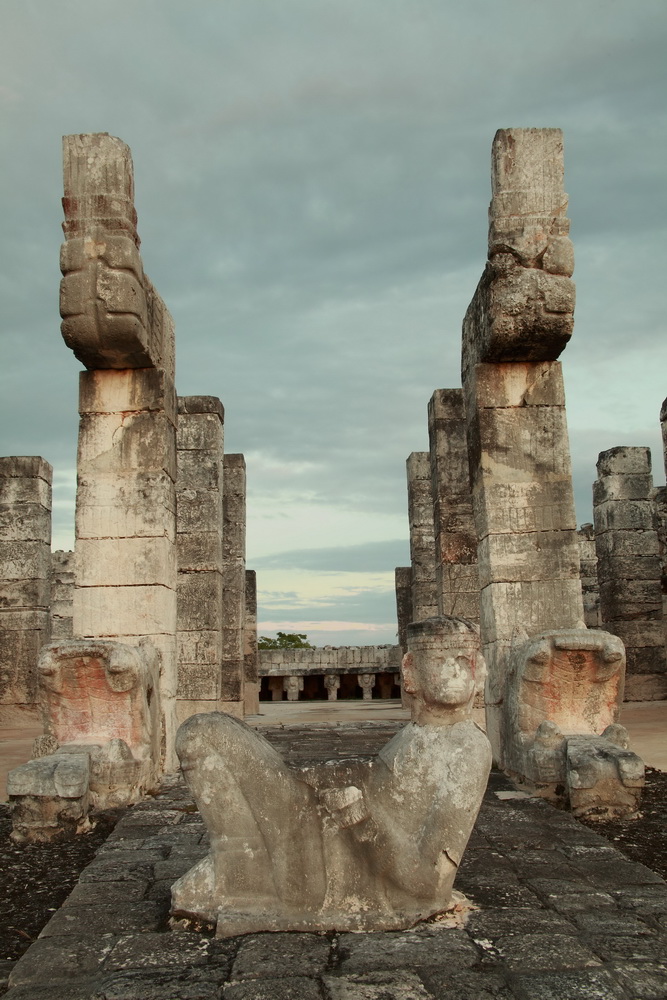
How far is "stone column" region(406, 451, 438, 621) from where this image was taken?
15016 mm

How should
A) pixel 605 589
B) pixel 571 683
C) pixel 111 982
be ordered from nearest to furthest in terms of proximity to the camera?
pixel 111 982, pixel 571 683, pixel 605 589

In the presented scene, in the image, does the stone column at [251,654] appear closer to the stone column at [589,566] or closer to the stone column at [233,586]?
the stone column at [233,586]

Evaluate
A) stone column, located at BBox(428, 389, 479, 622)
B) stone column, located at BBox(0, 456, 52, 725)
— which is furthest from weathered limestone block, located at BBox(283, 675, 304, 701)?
stone column, located at BBox(428, 389, 479, 622)

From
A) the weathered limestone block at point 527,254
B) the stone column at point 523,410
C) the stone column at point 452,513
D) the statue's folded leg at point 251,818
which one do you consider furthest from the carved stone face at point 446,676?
the stone column at point 452,513

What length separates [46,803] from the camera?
5.36 metres

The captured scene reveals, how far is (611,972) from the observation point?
2.95 meters

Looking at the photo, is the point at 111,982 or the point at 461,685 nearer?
the point at 111,982

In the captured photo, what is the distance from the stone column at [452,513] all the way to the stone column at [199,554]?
3.12 metres

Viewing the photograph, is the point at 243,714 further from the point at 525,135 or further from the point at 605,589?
the point at 525,135

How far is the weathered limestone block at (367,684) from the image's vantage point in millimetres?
19936

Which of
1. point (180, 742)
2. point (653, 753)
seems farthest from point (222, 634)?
point (180, 742)

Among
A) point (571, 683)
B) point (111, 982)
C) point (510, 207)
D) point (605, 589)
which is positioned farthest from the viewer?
point (605, 589)

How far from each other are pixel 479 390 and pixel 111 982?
5.42 meters

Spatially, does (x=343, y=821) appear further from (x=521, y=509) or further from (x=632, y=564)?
(x=632, y=564)
